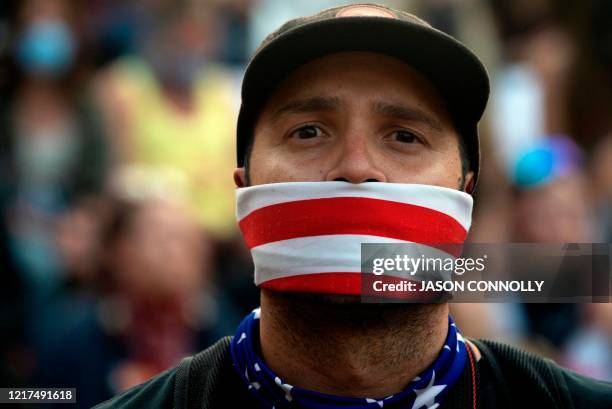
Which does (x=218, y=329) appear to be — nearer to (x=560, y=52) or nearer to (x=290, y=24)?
(x=290, y=24)

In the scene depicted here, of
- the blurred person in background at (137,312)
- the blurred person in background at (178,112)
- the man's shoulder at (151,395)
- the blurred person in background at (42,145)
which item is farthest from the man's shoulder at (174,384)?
the blurred person in background at (178,112)

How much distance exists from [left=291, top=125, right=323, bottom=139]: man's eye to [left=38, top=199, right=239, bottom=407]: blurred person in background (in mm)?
2384

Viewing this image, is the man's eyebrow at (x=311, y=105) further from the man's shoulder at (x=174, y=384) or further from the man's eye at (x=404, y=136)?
the man's shoulder at (x=174, y=384)

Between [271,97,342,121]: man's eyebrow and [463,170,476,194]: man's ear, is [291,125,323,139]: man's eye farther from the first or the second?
[463,170,476,194]: man's ear

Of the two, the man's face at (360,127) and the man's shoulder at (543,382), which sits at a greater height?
A: the man's face at (360,127)

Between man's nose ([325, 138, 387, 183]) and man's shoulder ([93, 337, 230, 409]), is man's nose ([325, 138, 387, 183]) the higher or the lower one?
the higher one

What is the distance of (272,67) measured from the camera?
3488mm

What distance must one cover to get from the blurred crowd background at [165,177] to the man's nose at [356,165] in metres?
2.27

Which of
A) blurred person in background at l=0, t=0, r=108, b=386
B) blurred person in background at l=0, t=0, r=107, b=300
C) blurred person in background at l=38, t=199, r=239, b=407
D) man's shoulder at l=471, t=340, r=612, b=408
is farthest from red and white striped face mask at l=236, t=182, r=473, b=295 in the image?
blurred person in background at l=0, t=0, r=107, b=300

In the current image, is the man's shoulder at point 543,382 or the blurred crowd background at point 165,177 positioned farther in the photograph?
the blurred crowd background at point 165,177

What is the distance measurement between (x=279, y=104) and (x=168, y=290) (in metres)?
2.53

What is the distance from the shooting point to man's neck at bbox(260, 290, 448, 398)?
3.31 m

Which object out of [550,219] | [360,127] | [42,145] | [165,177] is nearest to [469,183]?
[360,127]

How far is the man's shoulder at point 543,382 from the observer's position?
3.40 meters
